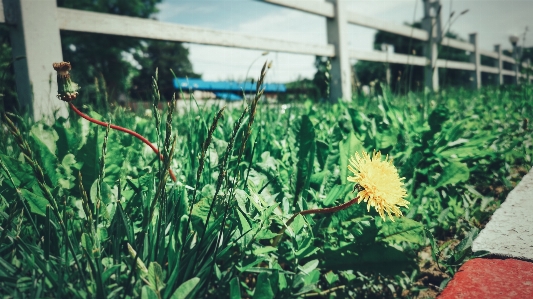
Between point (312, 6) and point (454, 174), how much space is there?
3.49 m

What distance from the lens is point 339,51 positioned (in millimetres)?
4527

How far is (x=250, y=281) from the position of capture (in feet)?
2.89

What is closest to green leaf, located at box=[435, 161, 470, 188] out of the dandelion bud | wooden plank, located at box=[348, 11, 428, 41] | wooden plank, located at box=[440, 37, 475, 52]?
the dandelion bud

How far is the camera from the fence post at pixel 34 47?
6.75ft

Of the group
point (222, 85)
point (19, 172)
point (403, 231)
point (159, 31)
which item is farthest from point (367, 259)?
point (222, 85)

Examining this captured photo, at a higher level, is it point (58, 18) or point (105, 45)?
point (105, 45)

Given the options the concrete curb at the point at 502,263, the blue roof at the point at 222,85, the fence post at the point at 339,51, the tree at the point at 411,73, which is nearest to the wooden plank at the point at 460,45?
the tree at the point at 411,73

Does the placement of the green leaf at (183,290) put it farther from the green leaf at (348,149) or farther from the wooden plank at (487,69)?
the wooden plank at (487,69)

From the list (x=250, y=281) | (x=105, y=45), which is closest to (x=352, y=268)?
(x=250, y=281)

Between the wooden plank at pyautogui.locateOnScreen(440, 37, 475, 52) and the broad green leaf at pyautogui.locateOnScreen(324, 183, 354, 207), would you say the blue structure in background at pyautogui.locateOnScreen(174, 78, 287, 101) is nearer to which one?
the broad green leaf at pyautogui.locateOnScreen(324, 183, 354, 207)

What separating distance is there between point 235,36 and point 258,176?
2.67m

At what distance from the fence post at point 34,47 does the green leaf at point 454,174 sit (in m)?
2.05

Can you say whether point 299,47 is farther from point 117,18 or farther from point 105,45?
point 105,45

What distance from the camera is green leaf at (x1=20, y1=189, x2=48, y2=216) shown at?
0.78 metres
